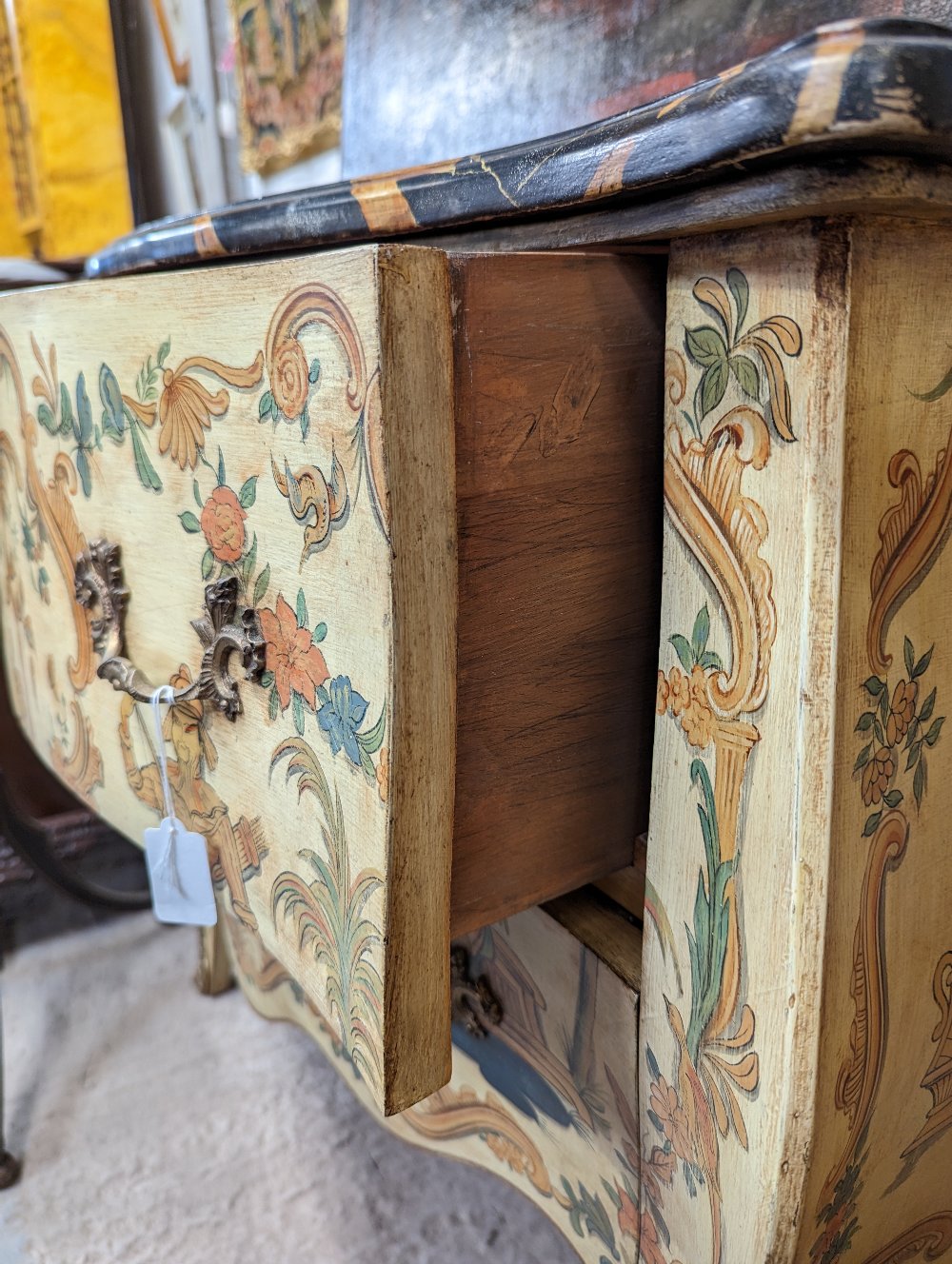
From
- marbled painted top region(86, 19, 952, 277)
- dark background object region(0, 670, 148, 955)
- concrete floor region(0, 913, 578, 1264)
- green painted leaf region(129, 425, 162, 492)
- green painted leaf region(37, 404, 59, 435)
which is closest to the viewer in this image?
marbled painted top region(86, 19, 952, 277)

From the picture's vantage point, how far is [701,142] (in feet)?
1.05

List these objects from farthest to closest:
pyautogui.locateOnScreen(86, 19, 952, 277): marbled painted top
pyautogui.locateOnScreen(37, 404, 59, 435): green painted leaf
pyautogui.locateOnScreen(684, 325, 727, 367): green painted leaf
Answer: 1. pyautogui.locateOnScreen(37, 404, 59, 435): green painted leaf
2. pyautogui.locateOnScreen(684, 325, 727, 367): green painted leaf
3. pyautogui.locateOnScreen(86, 19, 952, 277): marbled painted top

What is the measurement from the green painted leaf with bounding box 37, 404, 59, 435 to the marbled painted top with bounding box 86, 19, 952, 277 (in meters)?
0.22

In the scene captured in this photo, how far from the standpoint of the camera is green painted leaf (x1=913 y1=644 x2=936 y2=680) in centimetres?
40

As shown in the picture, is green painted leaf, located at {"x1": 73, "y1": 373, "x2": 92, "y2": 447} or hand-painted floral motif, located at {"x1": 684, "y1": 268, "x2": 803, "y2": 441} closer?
hand-painted floral motif, located at {"x1": 684, "y1": 268, "x2": 803, "y2": 441}

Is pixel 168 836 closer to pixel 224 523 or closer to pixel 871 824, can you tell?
pixel 224 523

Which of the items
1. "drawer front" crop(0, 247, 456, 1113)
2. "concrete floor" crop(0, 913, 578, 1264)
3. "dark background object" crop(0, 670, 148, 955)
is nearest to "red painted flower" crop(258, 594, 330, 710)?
"drawer front" crop(0, 247, 456, 1113)

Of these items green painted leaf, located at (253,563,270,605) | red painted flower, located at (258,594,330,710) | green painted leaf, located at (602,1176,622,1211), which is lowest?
green painted leaf, located at (602,1176,622,1211)

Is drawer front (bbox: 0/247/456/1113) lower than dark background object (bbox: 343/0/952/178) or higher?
lower

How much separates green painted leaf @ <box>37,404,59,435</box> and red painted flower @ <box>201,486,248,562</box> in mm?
205

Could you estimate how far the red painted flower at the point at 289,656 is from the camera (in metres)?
0.43

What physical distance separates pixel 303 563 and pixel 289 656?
0.05m

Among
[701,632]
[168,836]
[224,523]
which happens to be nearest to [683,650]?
[701,632]

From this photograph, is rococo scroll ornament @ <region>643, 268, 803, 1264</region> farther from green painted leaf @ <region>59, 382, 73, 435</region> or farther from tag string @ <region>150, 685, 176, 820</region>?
green painted leaf @ <region>59, 382, 73, 435</region>
